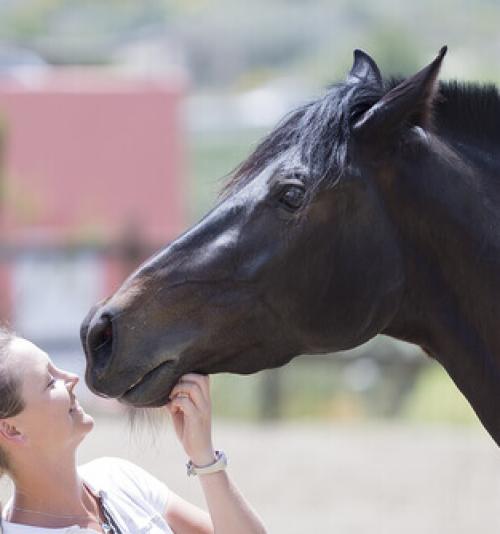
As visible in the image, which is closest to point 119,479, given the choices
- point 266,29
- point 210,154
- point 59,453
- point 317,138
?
point 59,453

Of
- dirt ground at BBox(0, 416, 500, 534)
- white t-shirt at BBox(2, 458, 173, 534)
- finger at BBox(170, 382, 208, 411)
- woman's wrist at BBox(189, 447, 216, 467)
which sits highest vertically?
finger at BBox(170, 382, 208, 411)

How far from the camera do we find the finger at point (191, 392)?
3160mm

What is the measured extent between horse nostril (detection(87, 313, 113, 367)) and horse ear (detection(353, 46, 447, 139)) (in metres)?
0.69

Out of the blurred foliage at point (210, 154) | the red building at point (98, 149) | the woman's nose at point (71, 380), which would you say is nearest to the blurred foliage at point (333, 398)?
the woman's nose at point (71, 380)

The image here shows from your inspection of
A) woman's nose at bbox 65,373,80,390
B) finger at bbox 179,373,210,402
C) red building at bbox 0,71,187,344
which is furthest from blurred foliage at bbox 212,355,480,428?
red building at bbox 0,71,187,344

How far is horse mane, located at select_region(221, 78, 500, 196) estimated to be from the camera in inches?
126

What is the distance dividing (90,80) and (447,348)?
2827cm

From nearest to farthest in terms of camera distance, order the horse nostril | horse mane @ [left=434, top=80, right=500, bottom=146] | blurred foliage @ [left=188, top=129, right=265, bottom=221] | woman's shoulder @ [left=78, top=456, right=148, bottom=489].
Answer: the horse nostril
horse mane @ [left=434, top=80, right=500, bottom=146]
woman's shoulder @ [left=78, top=456, right=148, bottom=489]
blurred foliage @ [left=188, top=129, right=265, bottom=221]

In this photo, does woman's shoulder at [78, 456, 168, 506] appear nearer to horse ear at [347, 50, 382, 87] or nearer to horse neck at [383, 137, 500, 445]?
horse neck at [383, 137, 500, 445]

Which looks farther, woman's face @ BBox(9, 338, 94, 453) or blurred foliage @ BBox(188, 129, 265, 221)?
blurred foliage @ BBox(188, 129, 265, 221)

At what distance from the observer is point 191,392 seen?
3.16m

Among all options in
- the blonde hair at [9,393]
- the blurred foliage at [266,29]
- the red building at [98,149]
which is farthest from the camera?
the blurred foliage at [266,29]

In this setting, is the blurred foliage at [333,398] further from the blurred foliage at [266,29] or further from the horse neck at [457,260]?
the blurred foliage at [266,29]

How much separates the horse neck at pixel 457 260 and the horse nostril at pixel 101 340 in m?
0.66
